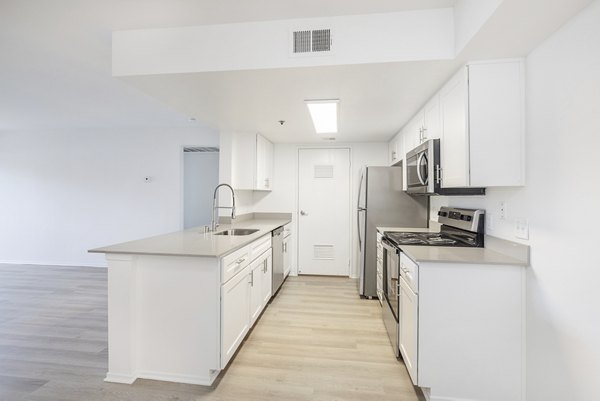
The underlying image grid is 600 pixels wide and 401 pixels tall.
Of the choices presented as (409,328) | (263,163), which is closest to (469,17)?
(409,328)

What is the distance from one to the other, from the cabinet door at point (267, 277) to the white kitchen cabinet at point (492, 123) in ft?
6.62

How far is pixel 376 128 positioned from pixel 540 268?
2365 millimetres

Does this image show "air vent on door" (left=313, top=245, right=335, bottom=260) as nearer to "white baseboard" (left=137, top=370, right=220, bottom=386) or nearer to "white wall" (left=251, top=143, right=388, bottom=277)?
"white wall" (left=251, top=143, right=388, bottom=277)

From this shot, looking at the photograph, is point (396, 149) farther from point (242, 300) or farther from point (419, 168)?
point (242, 300)

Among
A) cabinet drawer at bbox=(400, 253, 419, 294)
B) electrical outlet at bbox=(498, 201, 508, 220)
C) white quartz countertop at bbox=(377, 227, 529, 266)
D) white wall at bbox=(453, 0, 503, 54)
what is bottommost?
cabinet drawer at bbox=(400, 253, 419, 294)

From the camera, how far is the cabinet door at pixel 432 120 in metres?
2.19

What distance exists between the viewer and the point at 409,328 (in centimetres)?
186

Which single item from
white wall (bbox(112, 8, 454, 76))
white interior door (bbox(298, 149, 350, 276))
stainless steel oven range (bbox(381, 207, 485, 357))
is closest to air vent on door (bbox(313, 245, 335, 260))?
white interior door (bbox(298, 149, 350, 276))

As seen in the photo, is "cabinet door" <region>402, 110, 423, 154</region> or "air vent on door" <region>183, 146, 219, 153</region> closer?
"cabinet door" <region>402, 110, 423, 154</region>

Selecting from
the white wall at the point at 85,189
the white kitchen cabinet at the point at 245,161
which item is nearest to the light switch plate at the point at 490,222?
the white kitchen cabinet at the point at 245,161

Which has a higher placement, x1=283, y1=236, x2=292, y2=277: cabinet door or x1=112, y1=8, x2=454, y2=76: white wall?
x1=112, y1=8, x2=454, y2=76: white wall

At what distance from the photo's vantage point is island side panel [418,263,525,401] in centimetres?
163

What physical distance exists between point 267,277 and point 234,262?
1063 millimetres

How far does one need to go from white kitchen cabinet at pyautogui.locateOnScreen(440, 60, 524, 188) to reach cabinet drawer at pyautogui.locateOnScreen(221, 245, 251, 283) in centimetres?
164
